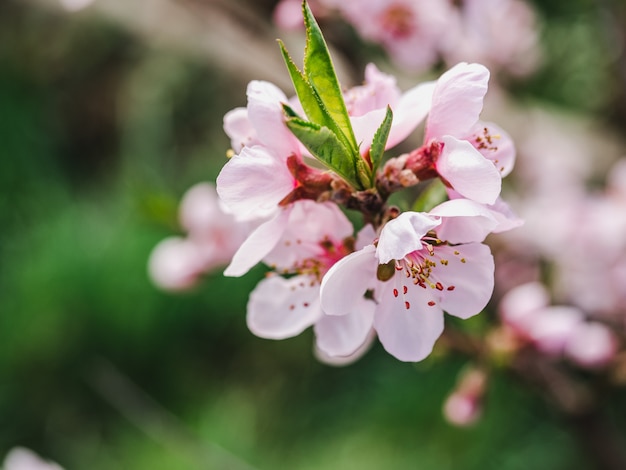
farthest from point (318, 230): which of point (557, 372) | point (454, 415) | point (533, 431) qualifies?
point (533, 431)

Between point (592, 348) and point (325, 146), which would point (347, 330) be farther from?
point (592, 348)

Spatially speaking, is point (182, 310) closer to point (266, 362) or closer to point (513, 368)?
point (266, 362)

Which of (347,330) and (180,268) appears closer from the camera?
(347,330)

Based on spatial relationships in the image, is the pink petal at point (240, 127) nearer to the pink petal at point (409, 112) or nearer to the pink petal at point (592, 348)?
the pink petal at point (409, 112)

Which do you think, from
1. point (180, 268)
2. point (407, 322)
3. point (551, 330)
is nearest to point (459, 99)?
point (407, 322)

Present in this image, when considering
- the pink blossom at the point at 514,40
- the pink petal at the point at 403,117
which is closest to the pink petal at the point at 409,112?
the pink petal at the point at 403,117
